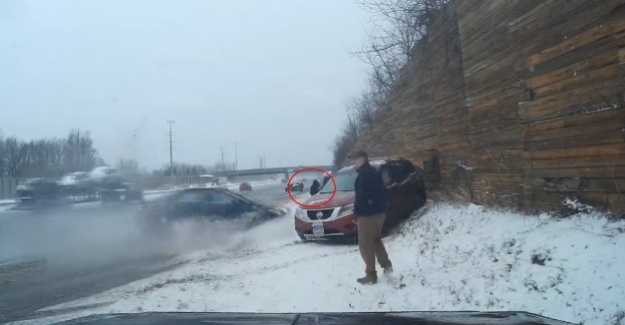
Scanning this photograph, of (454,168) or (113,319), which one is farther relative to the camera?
(454,168)

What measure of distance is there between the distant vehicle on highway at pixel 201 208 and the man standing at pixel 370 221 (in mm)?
7758

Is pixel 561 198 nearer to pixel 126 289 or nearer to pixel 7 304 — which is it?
pixel 126 289

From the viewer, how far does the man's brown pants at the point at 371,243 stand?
6340mm

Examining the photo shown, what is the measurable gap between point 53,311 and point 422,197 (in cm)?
839

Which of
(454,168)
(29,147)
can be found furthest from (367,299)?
(29,147)

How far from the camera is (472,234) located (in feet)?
24.1

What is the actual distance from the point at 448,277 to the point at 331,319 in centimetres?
373

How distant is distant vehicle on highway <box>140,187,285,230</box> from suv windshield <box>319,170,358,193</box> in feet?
10.6

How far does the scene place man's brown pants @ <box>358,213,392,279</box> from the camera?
20.8 feet

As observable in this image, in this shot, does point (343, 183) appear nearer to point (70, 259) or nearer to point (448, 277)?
point (448, 277)

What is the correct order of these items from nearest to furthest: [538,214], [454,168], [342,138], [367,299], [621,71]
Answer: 1. [621,71]
2. [367,299]
3. [538,214]
4. [454,168]
5. [342,138]

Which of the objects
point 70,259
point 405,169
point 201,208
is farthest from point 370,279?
point 201,208

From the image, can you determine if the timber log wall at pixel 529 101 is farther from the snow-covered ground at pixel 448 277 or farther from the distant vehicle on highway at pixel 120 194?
the distant vehicle on highway at pixel 120 194

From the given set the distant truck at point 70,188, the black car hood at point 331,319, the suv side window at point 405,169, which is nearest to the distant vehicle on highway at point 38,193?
the distant truck at point 70,188
